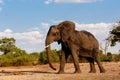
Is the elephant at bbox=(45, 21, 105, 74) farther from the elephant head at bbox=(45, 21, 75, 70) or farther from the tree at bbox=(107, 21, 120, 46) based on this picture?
the tree at bbox=(107, 21, 120, 46)

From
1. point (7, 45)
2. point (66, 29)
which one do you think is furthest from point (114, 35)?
point (66, 29)

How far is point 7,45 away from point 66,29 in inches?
1346

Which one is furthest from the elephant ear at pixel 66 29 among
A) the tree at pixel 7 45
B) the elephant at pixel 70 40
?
the tree at pixel 7 45

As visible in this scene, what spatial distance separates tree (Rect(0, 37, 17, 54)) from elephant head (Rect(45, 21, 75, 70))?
3184 cm

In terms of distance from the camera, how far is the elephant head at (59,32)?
22422 mm

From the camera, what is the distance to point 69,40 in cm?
2280

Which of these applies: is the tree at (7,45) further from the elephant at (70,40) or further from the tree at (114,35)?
the elephant at (70,40)

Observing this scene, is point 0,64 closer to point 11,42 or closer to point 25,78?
point 11,42

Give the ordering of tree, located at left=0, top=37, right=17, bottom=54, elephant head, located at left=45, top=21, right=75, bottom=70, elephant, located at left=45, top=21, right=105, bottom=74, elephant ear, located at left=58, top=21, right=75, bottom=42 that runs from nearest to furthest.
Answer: elephant head, located at left=45, top=21, right=75, bottom=70, elephant, located at left=45, top=21, right=105, bottom=74, elephant ear, located at left=58, top=21, right=75, bottom=42, tree, located at left=0, top=37, right=17, bottom=54

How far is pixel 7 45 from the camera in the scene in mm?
56344

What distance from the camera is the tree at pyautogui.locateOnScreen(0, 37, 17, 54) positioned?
55209mm

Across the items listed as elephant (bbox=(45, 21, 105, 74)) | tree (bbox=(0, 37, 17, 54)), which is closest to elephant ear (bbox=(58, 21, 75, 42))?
elephant (bbox=(45, 21, 105, 74))

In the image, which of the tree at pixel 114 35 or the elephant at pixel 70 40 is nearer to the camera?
the elephant at pixel 70 40

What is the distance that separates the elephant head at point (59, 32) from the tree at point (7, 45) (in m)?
31.8
